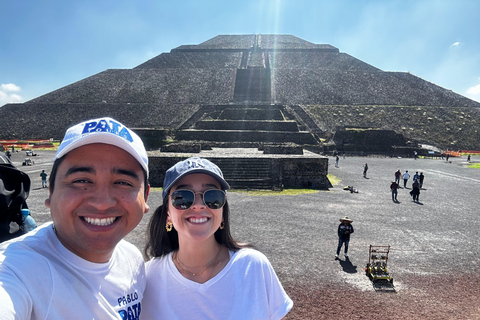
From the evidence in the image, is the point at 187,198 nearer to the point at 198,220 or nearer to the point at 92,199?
the point at 198,220

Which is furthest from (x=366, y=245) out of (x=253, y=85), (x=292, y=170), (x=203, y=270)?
(x=253, y=85)

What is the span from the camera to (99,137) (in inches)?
49.1

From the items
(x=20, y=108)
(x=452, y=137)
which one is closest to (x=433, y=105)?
(x=452, y=137)

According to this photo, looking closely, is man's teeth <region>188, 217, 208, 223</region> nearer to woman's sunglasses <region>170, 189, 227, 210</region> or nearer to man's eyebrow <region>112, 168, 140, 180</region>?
woman's sunglasses <region>170, 189, 227, 210</region>

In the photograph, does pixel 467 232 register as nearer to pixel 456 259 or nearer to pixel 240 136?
pixel 456 259

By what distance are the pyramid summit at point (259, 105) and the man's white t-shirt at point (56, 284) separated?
75.3 ft

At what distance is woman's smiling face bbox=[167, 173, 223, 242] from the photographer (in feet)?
5.57

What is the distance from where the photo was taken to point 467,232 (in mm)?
7715

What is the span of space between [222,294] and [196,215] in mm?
451

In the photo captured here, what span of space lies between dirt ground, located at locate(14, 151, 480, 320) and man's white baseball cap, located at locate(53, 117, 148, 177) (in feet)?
12.4

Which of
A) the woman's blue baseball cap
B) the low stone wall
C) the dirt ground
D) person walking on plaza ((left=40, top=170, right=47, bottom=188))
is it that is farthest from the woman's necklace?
person walking on plaza ((left=40, top=170, right=47, bottom=188))

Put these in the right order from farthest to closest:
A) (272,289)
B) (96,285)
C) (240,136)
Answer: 1. (240,136)
2. (272,289)
3. (96,285)

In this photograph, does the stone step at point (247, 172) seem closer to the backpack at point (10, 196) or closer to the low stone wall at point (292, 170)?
the low stone wall at point (292, 170)

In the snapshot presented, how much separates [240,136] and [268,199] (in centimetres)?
1417
